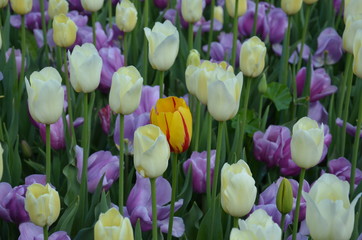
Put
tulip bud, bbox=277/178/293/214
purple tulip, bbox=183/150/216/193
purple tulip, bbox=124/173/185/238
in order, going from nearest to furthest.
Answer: tulip bud, bbox=277/178/293/214
purple tulip, bbox=124/173/185/238
purple tulip, bbox=183/150/216/193

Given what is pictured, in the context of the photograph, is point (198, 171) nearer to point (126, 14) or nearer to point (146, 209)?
point (146, 209)

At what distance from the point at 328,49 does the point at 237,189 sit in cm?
116

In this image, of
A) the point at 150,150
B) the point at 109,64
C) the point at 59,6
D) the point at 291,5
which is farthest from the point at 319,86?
the point at 150,150

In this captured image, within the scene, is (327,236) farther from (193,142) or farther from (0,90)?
(0,90)

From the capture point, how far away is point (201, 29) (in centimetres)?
213

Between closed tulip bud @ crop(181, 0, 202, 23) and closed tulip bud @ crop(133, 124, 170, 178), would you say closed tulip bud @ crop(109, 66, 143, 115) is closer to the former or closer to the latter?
closed tulip bud @ crop(133, 124, 170, 178)

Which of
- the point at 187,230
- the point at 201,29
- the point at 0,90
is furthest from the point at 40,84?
the point at 201,29

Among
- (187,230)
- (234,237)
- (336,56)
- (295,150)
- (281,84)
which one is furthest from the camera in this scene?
(336,56)

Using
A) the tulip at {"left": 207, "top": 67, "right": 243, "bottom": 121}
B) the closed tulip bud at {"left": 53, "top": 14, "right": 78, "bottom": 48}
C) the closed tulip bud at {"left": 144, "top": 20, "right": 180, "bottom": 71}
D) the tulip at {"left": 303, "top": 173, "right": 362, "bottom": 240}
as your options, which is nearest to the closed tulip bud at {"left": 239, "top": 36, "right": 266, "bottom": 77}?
the closed tulip bud at {"left": 144, "top": 20, "right": 180, "bottom": 71}

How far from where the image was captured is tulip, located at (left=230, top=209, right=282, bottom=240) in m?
0.85

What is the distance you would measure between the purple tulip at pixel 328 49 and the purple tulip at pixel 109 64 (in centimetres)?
63

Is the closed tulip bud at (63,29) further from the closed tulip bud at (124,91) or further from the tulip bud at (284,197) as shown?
the tulip bud at (284,197)

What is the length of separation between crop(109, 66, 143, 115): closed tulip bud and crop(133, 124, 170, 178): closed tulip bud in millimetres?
130

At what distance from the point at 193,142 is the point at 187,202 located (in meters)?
0.23
